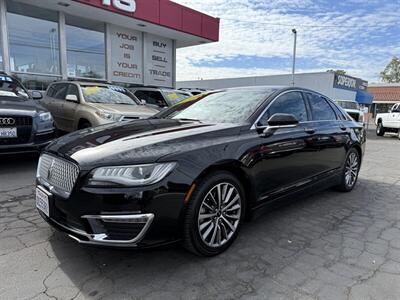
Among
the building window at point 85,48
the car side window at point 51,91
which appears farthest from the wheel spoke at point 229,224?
the building window at point 85,48

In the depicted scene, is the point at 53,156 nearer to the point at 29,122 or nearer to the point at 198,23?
the point at 29,122

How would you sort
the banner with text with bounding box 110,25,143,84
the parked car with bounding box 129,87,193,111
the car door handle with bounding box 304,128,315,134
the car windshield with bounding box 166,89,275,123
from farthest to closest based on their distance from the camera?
the banner with text with bounding box 110,25,143,84 → the parked car with bounding box 129,87,193,111 → the car door handle with bounding box 304,128,315,134 → the car windshield with bounding box 166,89,275,123

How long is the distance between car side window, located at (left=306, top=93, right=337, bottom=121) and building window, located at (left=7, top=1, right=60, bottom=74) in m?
11.5

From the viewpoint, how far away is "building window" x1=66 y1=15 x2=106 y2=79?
45.5 feet

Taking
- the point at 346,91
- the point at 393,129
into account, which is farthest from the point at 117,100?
the point at 346,91

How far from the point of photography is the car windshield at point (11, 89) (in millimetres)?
6505

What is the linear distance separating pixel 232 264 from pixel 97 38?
14105 mm

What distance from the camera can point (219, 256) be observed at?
9.93 ft

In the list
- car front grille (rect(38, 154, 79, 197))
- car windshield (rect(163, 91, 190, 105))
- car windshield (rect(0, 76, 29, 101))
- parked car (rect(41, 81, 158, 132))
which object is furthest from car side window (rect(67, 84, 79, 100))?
car front grille (rect(38, 154, 79, 197))

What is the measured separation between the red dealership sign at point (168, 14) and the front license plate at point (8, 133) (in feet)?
26.6

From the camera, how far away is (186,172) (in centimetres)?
267

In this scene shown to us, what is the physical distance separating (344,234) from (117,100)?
20.7 ft

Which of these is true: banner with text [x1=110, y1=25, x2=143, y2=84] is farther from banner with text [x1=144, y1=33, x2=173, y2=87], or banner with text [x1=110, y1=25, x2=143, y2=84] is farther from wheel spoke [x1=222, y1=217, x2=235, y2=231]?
wheel spoke [x1=222, y1=217, x2=235, y2=231]

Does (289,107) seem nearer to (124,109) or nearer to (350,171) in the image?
(350,171)
